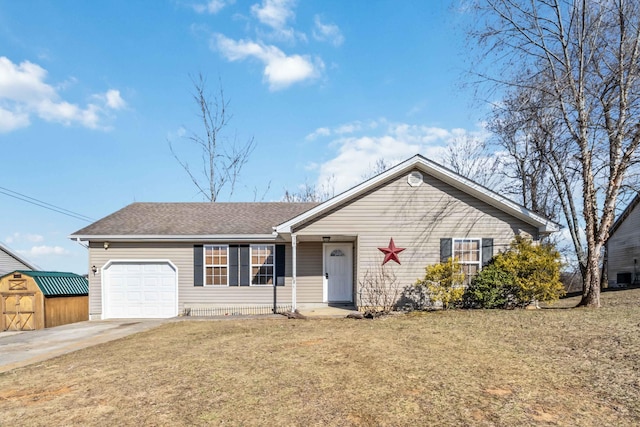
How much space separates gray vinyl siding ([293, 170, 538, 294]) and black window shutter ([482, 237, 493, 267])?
0.50ft

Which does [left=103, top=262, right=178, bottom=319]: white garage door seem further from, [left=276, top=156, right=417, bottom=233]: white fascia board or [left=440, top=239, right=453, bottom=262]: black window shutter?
[left=440, top=239, right=453, bottom=262]: black window shutter

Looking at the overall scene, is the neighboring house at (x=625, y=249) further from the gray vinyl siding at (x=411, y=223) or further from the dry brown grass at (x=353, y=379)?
the dry brown grass at (x=353, y=379)

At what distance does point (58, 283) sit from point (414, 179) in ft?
44.8

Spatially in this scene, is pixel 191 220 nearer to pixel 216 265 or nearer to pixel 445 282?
pixel 216 265

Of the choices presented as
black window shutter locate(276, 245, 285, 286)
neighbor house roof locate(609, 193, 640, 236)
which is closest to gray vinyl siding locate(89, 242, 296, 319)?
black window shutter locate(276, 245, 285, 286)

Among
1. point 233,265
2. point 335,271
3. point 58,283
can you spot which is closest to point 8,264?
point 58,283

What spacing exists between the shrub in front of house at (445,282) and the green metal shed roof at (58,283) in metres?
13.0

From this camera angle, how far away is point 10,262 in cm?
2097

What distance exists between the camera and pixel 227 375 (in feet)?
18.9

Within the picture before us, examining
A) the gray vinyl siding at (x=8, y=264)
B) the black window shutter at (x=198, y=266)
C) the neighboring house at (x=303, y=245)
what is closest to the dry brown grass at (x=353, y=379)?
the neighboring house at (x=303, y=245)

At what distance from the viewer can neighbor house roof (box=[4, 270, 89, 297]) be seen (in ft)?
42.8

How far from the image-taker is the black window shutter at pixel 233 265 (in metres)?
13.7

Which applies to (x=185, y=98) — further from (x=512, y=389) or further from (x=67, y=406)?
(x=512, y=389)

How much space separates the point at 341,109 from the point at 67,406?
17.9 m
